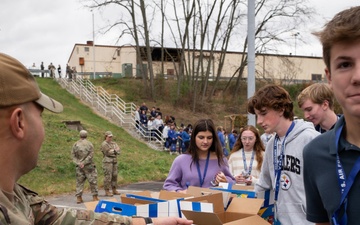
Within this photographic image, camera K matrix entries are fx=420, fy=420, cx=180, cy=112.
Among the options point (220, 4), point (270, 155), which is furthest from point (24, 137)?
point (220, 4)

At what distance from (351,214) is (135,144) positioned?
23109 mm

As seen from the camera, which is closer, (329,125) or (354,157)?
(354,157)

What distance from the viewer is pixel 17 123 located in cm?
173

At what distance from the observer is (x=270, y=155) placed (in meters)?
3.58

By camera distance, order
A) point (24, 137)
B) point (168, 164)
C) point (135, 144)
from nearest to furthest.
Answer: point (24, 137), point (168, 164), point (135, 144)

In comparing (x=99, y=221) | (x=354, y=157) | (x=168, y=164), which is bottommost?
(x=168, y=164)

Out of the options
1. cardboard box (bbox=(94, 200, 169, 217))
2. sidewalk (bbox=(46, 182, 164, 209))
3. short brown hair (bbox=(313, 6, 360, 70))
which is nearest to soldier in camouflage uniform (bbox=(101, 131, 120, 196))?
sidewalk (bbox=(46, 182, 164, 209))

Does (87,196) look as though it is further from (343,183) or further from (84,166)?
(343,183)

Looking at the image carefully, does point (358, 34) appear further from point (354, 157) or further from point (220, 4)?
point (220, 4)

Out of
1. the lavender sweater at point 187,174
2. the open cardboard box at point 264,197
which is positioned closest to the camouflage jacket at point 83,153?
the lavender sweater at point 187,174

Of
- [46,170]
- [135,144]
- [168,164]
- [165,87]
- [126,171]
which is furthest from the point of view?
[165,87]

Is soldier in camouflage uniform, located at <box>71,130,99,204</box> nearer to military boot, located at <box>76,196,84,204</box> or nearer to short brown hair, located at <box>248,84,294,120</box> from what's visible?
military boot, located at <box>76,196,84,204</box>

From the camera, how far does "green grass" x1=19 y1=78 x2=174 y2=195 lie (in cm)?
1439

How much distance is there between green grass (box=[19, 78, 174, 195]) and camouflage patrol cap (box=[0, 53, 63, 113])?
38.7 ft
